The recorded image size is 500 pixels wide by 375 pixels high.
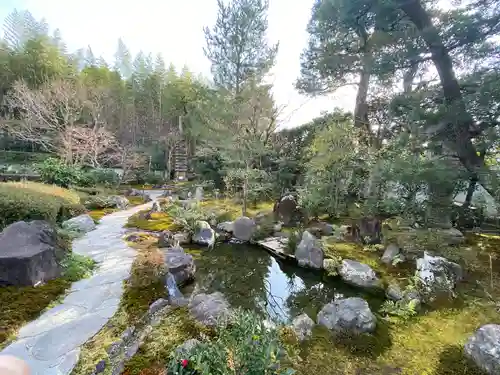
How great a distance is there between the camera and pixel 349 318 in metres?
2.98

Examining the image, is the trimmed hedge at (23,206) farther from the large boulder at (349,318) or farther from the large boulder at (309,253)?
the large boulder at (349,318)

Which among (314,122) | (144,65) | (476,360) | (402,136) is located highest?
(144,65)

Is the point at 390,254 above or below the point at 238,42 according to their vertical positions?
below

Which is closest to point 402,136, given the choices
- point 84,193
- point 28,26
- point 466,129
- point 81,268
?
point 466,129

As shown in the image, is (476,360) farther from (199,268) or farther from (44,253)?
(44,253)

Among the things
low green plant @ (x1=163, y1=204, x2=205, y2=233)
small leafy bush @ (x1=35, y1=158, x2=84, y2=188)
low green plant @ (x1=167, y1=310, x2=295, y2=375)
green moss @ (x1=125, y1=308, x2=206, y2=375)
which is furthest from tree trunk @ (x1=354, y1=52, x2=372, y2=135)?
small leafy bush @ (x1=35, y1=158, x2=84, y2=188)

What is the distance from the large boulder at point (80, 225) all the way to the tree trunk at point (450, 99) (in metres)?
7.65

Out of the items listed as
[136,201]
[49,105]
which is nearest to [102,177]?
[136,201]

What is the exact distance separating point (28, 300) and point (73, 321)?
0.67m

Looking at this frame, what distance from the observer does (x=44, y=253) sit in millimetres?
3414

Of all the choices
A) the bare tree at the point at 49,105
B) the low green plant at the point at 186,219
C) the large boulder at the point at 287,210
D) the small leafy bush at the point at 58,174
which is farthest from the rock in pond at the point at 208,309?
the bare tree at the point at 49,105

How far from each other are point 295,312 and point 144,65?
82.1ft

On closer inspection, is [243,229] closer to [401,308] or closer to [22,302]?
[401,308]

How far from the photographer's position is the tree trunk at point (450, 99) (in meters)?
4.50
